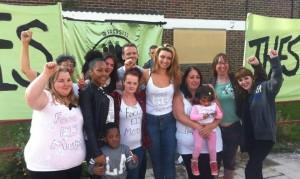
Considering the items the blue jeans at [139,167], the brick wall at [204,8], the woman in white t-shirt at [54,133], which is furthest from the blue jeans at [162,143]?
the brick wall at [204,8]

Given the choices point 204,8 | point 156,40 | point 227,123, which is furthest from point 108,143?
point 204,8

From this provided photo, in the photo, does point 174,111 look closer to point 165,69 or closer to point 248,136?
point 165,69

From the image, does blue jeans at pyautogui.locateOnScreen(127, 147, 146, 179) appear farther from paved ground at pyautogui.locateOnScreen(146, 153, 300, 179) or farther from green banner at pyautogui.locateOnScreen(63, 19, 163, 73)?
green banner at pyautogui.locateOnScreen(63, 19, 163, 73)

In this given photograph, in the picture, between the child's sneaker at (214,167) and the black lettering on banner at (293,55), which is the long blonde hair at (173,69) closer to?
the child's sneaker at (214,167)

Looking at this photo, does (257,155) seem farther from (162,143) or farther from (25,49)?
(25,49)

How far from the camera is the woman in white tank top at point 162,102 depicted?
366 cm

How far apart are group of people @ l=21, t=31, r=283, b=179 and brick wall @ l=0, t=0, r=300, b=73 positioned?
20.5 ft

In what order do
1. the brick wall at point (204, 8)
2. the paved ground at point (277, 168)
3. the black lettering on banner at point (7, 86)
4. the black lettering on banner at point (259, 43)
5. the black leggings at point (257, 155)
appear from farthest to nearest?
the brick wall at point (204, 8), the black lettering on banner at point (259, 43), the paved ground at point (277, 168), the black lettering on banner at point (7, 86), the black leggings at point (257, 155)

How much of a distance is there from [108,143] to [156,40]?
282 inches

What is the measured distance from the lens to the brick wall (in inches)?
392

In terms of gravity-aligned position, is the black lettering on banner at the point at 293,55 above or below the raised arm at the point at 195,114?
above

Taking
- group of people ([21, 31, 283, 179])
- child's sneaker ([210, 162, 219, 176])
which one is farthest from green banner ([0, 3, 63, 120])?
child's sneaker ([210, 162, 219, 176])

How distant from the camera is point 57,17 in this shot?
540 cm

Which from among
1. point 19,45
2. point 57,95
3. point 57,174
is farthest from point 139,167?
point 19,45
